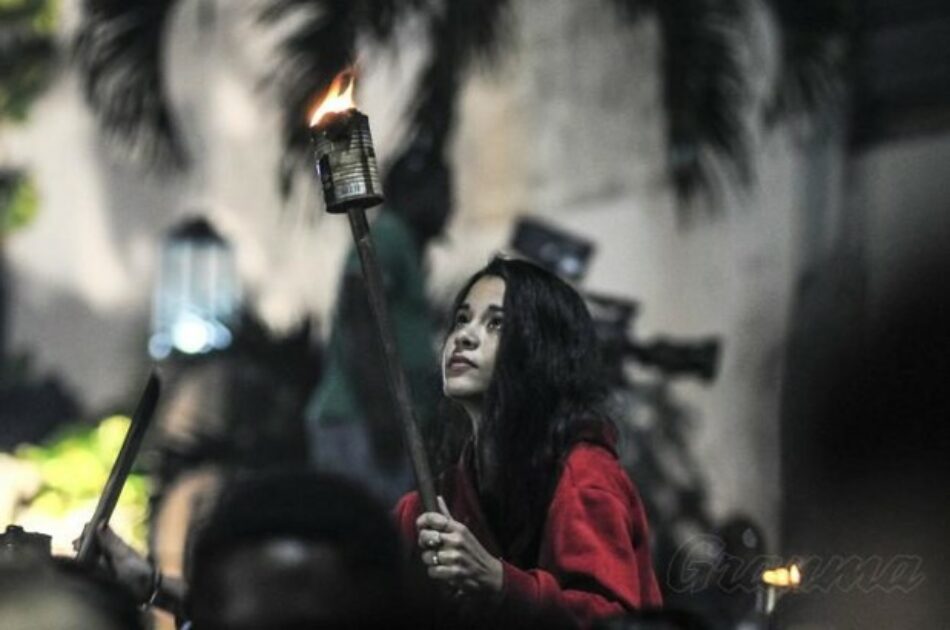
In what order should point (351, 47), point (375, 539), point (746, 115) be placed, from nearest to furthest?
1. point (375, 539)
2. point (351, 47)
3. point (746, 115)

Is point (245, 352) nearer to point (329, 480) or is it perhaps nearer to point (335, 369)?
point (335, 369)

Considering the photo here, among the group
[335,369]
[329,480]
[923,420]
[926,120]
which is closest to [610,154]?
[926,120]

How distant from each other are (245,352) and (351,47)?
2.09 metres

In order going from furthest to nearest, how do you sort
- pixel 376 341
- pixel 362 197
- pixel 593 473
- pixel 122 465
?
pixel 376 341 < pixel 593 473 < pixel 122 465 < pixel 362 197

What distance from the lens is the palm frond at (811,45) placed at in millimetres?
11844

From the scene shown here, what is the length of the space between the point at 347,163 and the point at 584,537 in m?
0.81

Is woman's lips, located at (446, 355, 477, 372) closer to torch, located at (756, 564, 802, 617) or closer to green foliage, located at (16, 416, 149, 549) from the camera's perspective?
torch, located at (756, 564, 802, 617)

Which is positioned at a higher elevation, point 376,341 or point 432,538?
point 376,341

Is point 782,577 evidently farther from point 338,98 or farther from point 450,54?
point 450,54

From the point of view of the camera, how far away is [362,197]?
4797mm

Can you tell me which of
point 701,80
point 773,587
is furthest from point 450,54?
point 773,587

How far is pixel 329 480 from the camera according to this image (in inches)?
135

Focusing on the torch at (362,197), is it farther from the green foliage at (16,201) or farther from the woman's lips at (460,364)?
the green foliage at (16,201)

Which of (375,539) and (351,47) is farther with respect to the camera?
(351,47)
